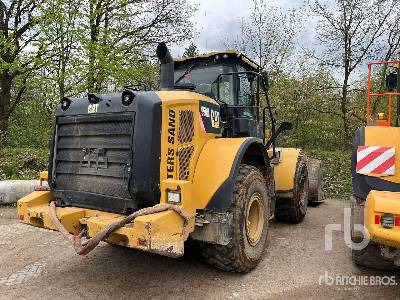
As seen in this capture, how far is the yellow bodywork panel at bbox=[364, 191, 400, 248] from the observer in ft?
9.73

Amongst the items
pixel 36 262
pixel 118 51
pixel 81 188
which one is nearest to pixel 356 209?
pixel 81 188

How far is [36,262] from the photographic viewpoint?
4.55 metres

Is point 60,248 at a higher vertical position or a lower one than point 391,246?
lower

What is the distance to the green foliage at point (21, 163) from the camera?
9.39 meters

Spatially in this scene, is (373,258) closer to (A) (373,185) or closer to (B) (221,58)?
(A) (373,185)

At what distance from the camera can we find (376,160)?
378 cm

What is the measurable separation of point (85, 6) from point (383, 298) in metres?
11.4

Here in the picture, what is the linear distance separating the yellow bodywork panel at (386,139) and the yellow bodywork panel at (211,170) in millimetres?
1392

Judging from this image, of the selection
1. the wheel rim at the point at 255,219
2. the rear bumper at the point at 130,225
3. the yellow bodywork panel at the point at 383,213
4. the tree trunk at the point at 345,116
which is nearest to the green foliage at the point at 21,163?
the rear bumper at the point at 130,225

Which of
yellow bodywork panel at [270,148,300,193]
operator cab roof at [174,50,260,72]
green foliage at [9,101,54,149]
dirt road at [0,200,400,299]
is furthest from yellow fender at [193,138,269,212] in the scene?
green foliage at [9,101,54,149]

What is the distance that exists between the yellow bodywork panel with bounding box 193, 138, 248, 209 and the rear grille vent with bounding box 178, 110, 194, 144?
26cm

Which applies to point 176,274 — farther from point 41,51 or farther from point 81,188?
point 41,51

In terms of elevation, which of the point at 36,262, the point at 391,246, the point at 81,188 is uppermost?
the point at 81,188

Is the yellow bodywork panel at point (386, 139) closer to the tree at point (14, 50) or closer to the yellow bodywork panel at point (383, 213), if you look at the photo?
the yellow bodywork panel at point (383, 213)
